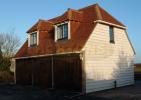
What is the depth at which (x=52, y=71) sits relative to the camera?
84.6 feet

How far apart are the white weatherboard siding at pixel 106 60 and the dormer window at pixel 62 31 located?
2.77m

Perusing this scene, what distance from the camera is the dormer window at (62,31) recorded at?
25297mm

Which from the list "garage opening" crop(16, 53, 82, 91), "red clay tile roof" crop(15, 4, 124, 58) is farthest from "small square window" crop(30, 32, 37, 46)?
"garage opening" crop(16, 53, 82, 91)

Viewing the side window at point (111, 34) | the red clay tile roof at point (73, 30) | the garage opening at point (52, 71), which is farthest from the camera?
the side window at point (111, 34)

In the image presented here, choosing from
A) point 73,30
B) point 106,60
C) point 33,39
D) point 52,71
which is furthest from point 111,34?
point 33,39

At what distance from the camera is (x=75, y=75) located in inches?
910

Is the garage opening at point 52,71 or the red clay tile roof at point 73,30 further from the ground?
the red clay tile roof at point 73,30

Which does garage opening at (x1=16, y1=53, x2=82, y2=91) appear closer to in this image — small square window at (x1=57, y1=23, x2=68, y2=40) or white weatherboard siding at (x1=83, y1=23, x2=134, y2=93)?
white weatherboard siding at (x1=83, y1=23, x2=134, y2=93)

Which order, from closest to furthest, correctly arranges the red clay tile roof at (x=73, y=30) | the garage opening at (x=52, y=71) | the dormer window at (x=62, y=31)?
the garage opening at (x=52, y=71)
the red clay tile roof at (x=73, y=30)
the dormer window at (x=62, y=31)

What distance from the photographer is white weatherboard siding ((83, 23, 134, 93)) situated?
76.1 feet

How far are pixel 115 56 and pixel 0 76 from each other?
726 inches

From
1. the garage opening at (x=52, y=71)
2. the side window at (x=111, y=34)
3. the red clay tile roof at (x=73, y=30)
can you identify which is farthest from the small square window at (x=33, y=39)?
the side window at (x=111, y=34)

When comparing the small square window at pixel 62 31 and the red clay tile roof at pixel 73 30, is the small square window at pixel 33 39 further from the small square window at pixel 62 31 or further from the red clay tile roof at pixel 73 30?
the small square window at pixel 62 31

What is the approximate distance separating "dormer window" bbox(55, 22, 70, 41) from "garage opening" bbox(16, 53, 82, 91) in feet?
6.23
